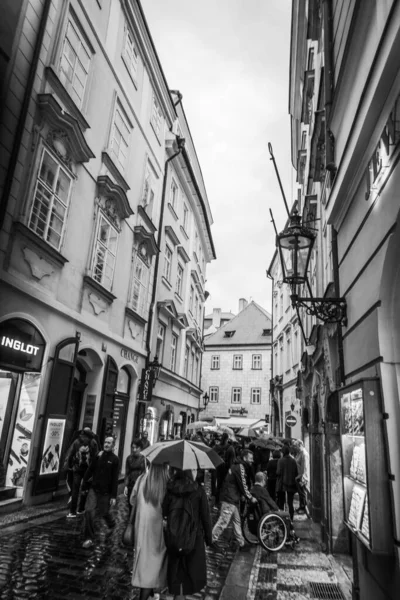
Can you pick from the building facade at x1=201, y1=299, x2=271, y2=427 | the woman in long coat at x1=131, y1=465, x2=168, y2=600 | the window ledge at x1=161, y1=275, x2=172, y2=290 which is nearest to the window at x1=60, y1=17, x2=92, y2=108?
the window ledge at x1=161, y1=275, x2=172, y2=290

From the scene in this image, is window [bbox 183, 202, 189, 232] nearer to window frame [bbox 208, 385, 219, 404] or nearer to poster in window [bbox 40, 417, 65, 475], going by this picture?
poster in window [bbox 40, 417, 65, 475]

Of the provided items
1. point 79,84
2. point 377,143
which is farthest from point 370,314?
point 79,84

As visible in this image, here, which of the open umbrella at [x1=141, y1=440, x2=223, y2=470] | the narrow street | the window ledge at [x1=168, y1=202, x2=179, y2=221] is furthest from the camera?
the window ledge at [x1=168, y1=202, x2=179, y2=221]

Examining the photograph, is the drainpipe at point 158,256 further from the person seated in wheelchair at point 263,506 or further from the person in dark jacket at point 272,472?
the person seated in wheelchair at point 263,506

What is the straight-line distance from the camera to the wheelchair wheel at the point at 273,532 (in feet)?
25.5

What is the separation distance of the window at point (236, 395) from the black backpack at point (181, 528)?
40.3 m

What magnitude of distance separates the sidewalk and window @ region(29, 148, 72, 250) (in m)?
7.95

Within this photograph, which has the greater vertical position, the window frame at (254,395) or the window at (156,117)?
the window at (156,117)

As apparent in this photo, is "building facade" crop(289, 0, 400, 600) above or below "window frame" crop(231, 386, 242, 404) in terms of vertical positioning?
below

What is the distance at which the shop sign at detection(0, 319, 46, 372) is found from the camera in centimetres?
867

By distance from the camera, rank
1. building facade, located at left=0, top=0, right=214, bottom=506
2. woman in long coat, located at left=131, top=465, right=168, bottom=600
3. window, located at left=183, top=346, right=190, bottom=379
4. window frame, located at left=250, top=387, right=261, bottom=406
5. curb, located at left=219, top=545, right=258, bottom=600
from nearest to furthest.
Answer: woman in long coat, located at left=131, top=465, right=168, bottom=600 < curb, located at left=219, top=545, right=258, bottom=600 < building facade, located at left=0, top=0, right=214, bottom=506 < window, located at left=183, top=346, right=190, bottom=379 < window frame, located at left=250, top=387, right=261, bottom=406

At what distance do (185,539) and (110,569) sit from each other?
2.48m

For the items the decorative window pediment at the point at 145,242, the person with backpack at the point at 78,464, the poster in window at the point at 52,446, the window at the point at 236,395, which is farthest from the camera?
the window at the point at 236,395

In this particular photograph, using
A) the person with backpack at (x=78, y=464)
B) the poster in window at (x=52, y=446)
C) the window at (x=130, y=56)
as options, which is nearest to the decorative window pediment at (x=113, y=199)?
the window at (x=130, y=56)
